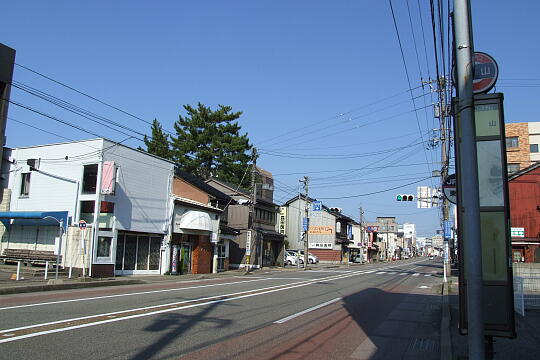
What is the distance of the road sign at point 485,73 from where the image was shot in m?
5.86

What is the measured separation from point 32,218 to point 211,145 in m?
31.8

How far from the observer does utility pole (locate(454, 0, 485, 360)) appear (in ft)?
14.5

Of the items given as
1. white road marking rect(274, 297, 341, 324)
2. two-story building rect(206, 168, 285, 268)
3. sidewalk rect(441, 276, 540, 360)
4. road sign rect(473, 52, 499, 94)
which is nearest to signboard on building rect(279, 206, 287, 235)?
two-story building rect(206, 168, 285, 268)

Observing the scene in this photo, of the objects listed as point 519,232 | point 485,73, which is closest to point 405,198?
point 519,232

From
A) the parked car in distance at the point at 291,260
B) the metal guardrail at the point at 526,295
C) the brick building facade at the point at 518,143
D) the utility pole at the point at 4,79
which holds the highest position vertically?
the brick building facade at the point at 518,143

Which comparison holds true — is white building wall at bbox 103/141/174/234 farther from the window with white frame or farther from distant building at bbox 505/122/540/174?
distant building at bbox 505/122/540/174

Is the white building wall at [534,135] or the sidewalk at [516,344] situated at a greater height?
the white building wall at [534,135]

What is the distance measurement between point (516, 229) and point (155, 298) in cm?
3167

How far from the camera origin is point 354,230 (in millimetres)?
83500

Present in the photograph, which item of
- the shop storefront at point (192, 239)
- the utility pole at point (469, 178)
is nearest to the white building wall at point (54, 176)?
the shop storefront at point (192, 239)

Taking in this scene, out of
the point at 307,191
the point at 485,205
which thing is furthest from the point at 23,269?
the point at 307,191

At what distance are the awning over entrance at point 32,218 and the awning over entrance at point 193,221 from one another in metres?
7.58

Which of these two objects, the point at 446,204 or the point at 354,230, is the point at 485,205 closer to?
the point at 446,204

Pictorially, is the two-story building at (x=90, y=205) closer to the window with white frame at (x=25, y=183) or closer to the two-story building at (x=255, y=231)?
the window with white frame at (x=25, y=183)
